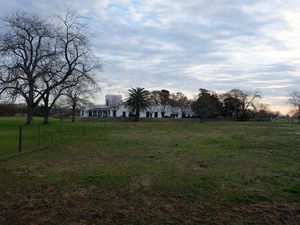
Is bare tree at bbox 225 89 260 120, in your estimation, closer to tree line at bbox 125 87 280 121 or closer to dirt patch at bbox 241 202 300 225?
tree line at bbox 125 87 280 121

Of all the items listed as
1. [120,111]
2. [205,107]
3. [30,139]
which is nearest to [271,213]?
[30,139]

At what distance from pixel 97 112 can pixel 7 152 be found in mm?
107650

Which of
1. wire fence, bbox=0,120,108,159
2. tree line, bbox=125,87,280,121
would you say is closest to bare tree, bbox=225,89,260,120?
tree line, bbox=125,87,280,121

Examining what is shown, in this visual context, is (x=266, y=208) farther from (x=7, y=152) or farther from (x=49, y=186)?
(x=7, y=152)

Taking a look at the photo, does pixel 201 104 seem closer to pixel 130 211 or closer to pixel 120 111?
pixel 120 111

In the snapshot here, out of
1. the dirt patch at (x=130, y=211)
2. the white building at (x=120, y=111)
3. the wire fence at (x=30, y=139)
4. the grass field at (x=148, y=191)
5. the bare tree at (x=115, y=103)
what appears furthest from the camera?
the white building at (x=120, y=111)

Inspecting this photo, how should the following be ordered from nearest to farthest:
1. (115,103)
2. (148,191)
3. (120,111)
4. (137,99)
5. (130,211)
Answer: (130,211) → (148,191) → (137,99) → (120,111) → (115,103)

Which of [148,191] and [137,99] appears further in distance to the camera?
[137,99]

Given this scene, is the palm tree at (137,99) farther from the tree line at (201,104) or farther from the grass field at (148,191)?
the grass field at (148,191)

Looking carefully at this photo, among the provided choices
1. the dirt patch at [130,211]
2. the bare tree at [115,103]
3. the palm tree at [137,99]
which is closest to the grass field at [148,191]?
the dirt patch at [130,211]

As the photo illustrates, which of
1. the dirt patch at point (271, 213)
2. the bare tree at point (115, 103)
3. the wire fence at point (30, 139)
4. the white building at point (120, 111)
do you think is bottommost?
the dirt patch at point (271, 213)

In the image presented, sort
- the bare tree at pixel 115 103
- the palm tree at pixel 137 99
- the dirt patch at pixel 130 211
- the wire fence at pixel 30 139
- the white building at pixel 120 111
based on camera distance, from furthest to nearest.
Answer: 1. the white building at pixel 120 111
2. the bare tree at pixel 115 103
3. the palm tree at pixel 137 99
4. the wire fence at pixel 30 139
5. the dirt patch at pixel 130 211

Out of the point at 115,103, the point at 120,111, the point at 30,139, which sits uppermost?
the point at 115,103

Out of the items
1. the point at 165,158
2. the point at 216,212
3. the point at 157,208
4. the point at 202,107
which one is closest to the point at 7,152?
the point at 165,158
